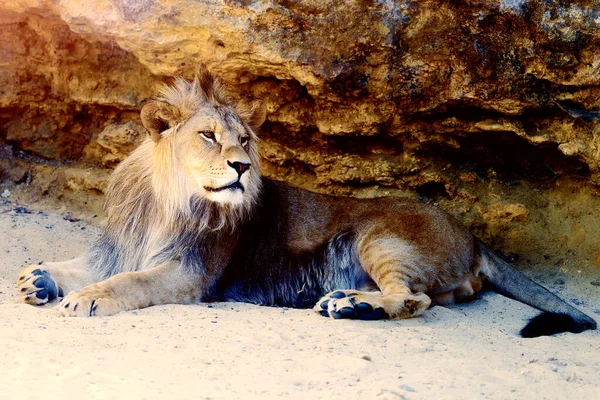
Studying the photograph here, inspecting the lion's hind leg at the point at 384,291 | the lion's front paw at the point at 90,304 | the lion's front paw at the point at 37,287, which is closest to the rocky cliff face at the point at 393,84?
the lion's hind leg at the point at 384,291

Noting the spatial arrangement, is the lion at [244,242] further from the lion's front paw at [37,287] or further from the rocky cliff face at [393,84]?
the rocky cliff face at [393,84]

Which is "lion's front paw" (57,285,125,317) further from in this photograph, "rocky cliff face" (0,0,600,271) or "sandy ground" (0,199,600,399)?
"rocky cliff face" (0,0,600,271)

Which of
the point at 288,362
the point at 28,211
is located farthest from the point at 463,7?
the point at 28,211

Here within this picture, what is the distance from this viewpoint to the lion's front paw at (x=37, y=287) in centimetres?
521

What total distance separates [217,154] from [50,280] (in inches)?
51.7

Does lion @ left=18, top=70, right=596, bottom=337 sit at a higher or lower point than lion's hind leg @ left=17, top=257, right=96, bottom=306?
higher

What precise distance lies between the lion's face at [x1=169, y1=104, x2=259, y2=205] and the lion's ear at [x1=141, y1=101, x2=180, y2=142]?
0.10 m

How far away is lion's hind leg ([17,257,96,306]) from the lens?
5.23 metres

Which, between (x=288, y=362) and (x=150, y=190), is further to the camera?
(x=150, y=190)

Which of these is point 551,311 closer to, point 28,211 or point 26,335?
point 26,335

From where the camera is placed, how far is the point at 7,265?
20.3 feet

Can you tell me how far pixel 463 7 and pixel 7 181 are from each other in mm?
4410

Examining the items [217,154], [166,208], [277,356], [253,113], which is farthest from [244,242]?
[277,356]

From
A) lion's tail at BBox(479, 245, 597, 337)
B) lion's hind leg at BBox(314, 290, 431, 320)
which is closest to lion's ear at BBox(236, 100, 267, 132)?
lion's hind leg at BBox(314, 290, 431, 320)
